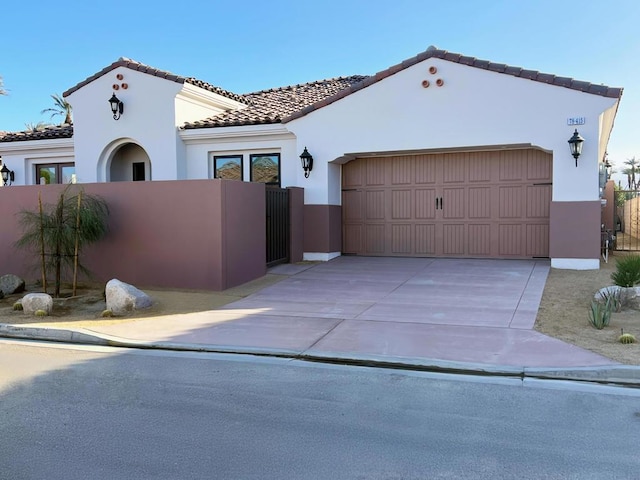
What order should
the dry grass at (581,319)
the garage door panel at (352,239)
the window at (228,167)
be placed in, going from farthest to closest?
1. the window at (228,167)
2. the garage door panel at (352,239)
3. the dry grass at (581,319)

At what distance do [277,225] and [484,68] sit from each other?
6.26 meters

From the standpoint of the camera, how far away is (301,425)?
480 centimetres

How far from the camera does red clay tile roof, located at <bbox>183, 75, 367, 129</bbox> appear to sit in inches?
638

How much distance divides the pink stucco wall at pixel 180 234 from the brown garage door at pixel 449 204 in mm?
3789

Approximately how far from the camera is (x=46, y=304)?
9.75 m

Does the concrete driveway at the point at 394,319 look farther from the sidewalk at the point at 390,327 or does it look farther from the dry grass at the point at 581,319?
the dry grass at the point at 581,319

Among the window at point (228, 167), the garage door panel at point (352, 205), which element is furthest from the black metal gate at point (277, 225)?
the window at point (228, 167)

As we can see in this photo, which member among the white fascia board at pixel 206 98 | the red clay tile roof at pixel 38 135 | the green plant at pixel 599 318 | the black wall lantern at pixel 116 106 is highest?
the white fascia board at pixel 206 98

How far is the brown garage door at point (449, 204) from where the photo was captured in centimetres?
1412

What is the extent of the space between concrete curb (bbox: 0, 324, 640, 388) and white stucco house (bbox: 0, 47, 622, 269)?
749cm

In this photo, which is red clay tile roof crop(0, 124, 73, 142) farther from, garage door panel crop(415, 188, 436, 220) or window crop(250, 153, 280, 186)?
garage door panel crop(415, 188, 436, 220)

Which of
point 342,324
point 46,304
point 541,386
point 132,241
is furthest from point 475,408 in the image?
point 132,241

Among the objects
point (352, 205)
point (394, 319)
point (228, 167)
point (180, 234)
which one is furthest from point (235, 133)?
point (394, 319)

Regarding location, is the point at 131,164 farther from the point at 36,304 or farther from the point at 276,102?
the point at 36,304
